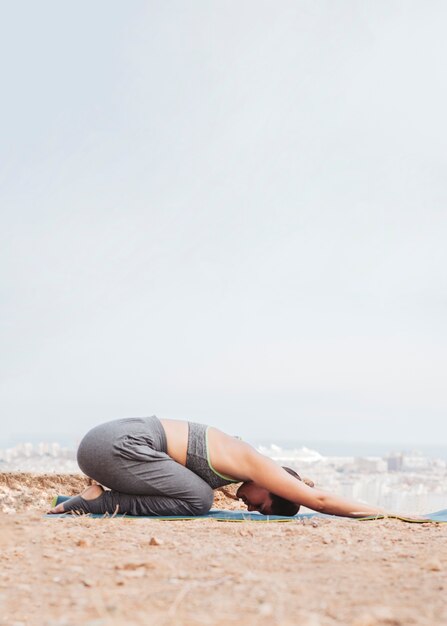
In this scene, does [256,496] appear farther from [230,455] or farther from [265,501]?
[230,455]

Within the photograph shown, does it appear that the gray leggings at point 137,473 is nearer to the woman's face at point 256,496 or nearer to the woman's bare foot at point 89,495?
the woman's bare foot at point 89,495

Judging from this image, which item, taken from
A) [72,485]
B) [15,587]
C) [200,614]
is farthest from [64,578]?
[72,485]

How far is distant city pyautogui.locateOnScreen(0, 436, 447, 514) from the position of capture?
752 cm

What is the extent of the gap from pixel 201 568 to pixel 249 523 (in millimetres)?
1450

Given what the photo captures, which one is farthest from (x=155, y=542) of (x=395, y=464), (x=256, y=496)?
(x=395, y=464)

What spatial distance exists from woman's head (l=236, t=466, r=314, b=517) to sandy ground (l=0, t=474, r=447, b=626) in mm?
624

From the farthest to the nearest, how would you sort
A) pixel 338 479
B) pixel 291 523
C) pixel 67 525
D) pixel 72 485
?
1. pixel 338 479
2. pixel 72 485
3. pixel 291 523
4. pixel 67 525

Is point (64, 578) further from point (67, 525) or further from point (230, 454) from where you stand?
point (230, 454)

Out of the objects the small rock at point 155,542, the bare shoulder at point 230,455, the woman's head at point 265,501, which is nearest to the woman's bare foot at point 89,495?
the bare shoulder at point 230,455

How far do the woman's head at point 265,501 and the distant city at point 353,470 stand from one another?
183cm

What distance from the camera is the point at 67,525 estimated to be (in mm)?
3330

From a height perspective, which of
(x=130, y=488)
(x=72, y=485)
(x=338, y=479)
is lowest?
(x=338, y=479)

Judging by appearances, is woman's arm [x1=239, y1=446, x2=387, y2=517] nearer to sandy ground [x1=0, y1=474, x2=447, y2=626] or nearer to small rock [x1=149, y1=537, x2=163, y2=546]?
sandy ground [x1=0, y1=474, x2=447, y2=626]

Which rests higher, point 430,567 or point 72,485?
point 430,567
